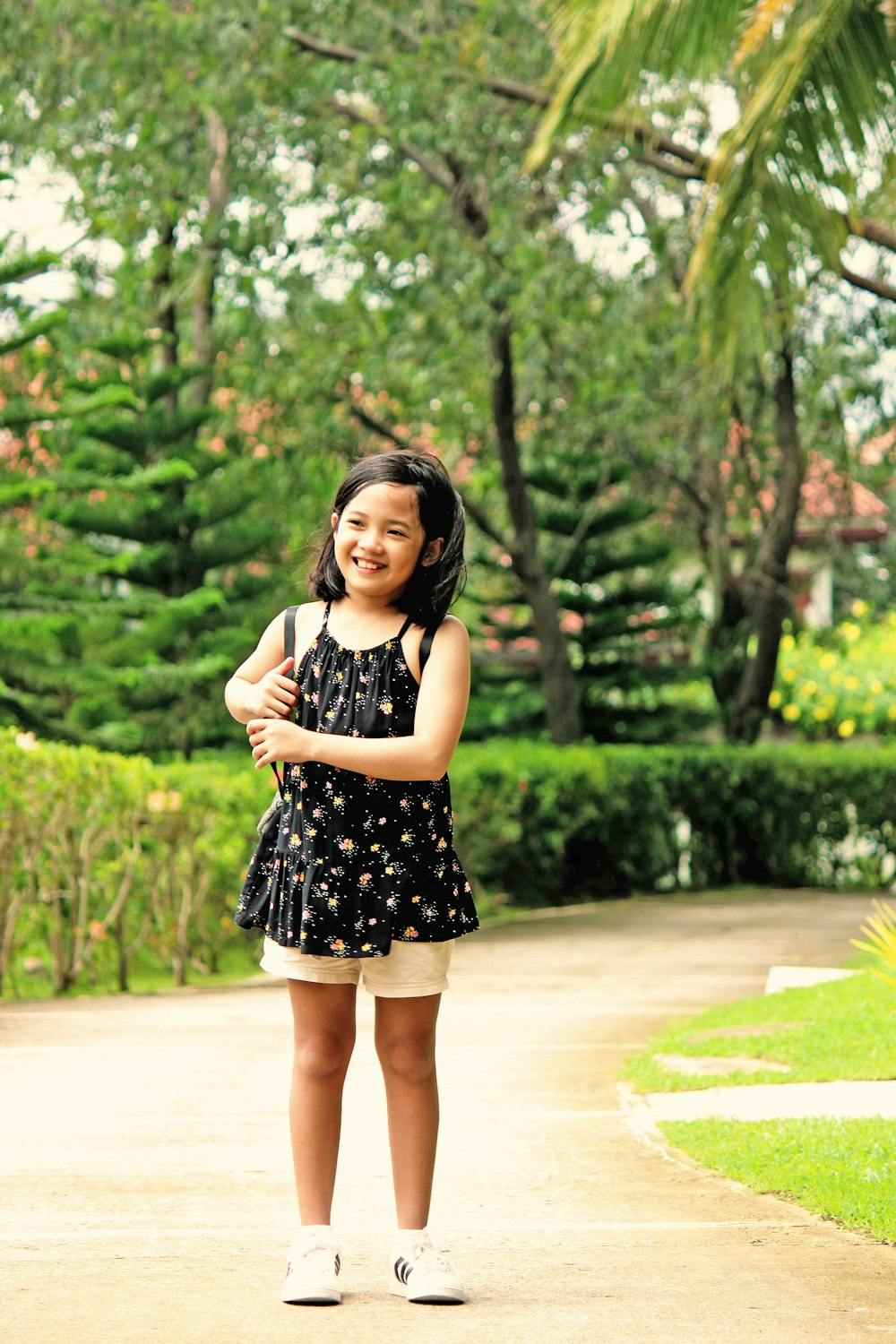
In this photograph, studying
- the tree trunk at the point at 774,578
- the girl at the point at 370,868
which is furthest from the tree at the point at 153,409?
the girl at the point at 370,868

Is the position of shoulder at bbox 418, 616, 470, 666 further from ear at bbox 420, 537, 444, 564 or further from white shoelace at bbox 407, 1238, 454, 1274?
white shoelace at bbox 407, 1238, 454, 1274

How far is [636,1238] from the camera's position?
3936mm

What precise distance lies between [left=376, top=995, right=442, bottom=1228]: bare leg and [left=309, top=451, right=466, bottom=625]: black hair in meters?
0.85

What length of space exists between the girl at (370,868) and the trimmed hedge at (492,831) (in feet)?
14.7

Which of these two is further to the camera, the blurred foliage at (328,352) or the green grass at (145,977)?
the blurred foliage at (328,352)

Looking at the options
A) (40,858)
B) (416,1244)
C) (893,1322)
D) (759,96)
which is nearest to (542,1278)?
(416,1244)

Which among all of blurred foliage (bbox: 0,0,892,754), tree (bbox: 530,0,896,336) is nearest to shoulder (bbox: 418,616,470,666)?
tree (bbox: 530,0,896,336)

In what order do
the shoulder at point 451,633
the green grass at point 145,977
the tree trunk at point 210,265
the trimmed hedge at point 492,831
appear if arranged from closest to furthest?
the shoulder at point 451,633 → the trimmed hedge at point 492,831 → the green grass at point 145,977 → the tree trunk at point 210,265

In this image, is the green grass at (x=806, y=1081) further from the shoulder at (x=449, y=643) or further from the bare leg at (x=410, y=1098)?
the shoulder at (x=449, y=643)

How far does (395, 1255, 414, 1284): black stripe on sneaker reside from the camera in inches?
135

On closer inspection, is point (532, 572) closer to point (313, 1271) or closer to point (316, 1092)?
point (316, 1092)

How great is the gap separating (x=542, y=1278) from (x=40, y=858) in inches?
200

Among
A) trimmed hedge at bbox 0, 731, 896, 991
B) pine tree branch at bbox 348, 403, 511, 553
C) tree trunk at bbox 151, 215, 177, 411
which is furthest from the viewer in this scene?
pine tree branch at bbox 348, 403, 511, 553

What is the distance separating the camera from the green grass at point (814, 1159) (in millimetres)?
4117
